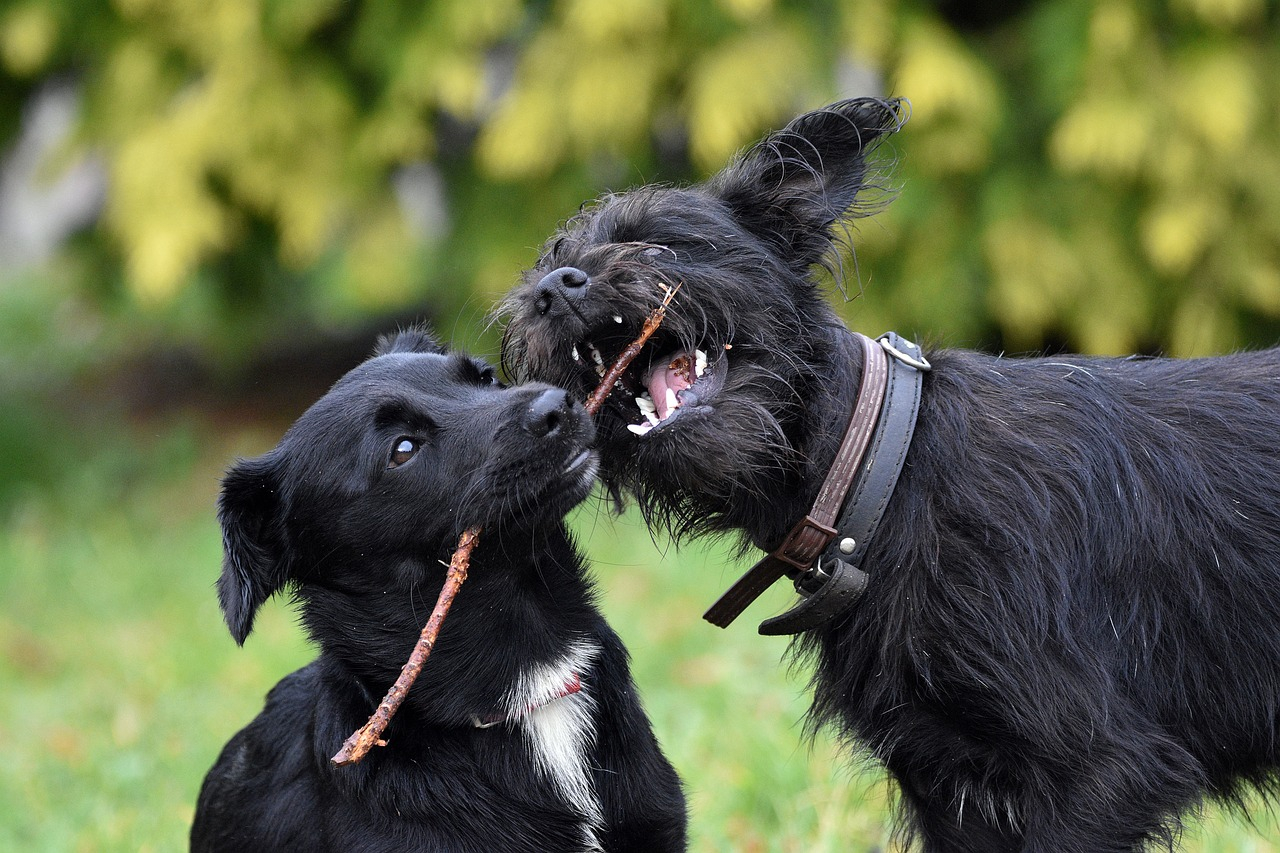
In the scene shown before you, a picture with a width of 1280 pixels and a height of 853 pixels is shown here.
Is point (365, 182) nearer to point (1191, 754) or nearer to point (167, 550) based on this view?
point (167, 550)

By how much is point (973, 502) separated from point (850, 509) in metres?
0.29

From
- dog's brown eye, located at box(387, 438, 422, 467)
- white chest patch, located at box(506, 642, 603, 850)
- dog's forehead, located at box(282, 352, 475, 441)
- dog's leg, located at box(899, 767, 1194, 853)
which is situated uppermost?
dog's forehead, located at box(282, 352, 475, 441)

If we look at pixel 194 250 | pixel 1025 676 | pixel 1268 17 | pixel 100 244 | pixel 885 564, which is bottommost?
pixel 1025 676

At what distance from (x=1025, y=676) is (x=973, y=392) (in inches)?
29.1

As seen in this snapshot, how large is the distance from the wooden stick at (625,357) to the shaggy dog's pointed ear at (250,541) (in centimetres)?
89

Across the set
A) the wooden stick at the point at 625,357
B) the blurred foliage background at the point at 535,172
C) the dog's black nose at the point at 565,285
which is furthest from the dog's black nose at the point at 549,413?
the blurred foliage background at the point at 535,172

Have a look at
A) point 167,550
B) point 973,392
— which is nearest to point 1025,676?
point 973,392

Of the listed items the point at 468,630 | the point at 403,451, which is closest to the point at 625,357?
the point at 403,451

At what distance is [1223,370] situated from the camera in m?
3.52

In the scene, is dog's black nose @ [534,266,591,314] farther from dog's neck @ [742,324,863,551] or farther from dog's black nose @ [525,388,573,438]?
dog's neck @ [742,324,863,551]

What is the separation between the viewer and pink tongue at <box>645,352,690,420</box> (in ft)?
11.2

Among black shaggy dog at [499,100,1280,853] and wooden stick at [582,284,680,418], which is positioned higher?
wooden stick at [582,284,680,418]

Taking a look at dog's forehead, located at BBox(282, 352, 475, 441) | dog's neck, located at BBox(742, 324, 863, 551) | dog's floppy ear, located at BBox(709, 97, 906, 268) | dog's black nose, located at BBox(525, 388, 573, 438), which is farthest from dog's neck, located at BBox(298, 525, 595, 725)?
dog's floppy ear, located at BBox(709, 97, 906, 268)

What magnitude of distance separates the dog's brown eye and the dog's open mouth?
49 centimetres
